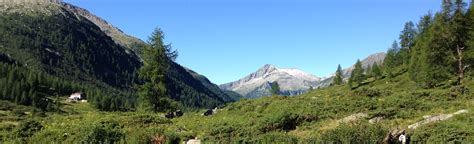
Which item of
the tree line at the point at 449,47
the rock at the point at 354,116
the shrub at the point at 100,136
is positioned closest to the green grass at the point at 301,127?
the shrub at the point at 100,136

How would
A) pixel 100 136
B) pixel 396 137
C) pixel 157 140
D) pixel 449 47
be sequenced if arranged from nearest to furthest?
pixel 396 137
pixel 157 140
pixel 100 136
pixel 449 47

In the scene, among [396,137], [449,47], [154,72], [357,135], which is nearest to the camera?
Result: [357,135]

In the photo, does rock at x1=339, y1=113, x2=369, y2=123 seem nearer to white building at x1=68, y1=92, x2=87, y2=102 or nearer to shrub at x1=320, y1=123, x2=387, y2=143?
shrub at x1=320, y1=123, x2=387, y2=143

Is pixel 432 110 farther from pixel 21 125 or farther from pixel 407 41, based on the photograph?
pixel 407 41

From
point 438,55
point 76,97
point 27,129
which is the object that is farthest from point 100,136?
point 76,97

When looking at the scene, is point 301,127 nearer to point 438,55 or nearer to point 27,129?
point 27,129

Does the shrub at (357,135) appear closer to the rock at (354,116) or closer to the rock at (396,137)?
the rock at (396,137)

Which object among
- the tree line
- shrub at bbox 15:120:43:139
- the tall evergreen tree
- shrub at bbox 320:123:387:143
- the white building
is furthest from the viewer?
the white building

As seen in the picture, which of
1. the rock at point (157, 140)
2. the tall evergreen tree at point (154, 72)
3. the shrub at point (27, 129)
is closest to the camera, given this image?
the rock at point (157, 140)

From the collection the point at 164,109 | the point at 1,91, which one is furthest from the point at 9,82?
the point at 164,109

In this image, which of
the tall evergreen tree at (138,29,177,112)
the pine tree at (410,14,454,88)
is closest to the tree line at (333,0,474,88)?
the pine tree at (410,14,454,88)

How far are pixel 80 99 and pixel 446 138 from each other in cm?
18212

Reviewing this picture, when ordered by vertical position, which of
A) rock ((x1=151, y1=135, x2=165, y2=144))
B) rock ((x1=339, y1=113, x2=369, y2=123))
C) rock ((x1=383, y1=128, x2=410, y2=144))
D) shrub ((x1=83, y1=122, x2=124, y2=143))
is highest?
rock ((x1=339, y1=113, x2=369, y2=123))

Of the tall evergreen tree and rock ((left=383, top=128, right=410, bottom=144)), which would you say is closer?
rock ((left=383, top=128, right=410, bottom=144))
